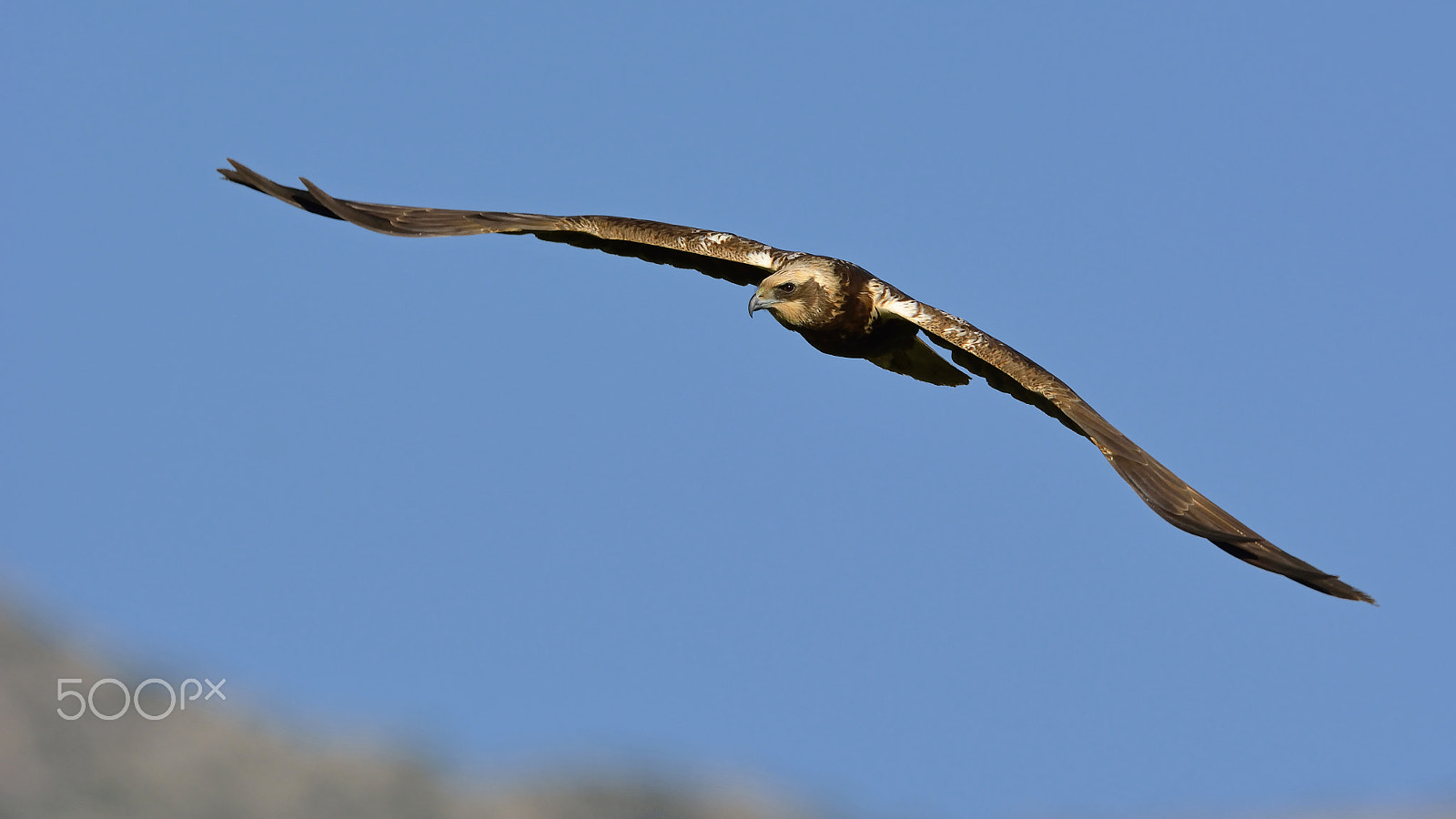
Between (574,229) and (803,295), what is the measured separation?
1.82 metres

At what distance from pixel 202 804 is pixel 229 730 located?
414 cm

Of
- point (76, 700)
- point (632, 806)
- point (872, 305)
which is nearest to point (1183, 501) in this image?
point (872, 305)

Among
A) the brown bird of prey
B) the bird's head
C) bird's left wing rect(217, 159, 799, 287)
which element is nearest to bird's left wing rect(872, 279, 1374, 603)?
the brown bird of prey

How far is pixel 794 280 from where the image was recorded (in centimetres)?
1308

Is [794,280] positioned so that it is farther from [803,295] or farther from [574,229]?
[574,229]

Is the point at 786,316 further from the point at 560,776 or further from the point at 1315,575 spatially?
the point at 560,776

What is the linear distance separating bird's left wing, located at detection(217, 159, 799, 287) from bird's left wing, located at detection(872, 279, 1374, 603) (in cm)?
146

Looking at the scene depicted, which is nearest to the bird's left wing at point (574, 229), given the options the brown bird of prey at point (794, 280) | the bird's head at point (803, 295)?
the brown bird of prey at point (794, 280)

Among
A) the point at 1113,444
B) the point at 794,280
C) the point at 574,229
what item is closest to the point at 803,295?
the point at 794,280

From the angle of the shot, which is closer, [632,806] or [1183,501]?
[1183,501]

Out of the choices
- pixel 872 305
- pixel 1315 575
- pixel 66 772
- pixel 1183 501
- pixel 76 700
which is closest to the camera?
pixel 1315 575

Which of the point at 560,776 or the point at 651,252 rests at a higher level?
the point at 560,776

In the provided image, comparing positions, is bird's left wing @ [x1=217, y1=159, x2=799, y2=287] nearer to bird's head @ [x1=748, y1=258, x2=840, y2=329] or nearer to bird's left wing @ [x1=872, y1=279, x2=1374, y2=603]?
bird's head @ [x1=748, y1=258, x2=840, y2=329]

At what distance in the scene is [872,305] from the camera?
42.9ft
